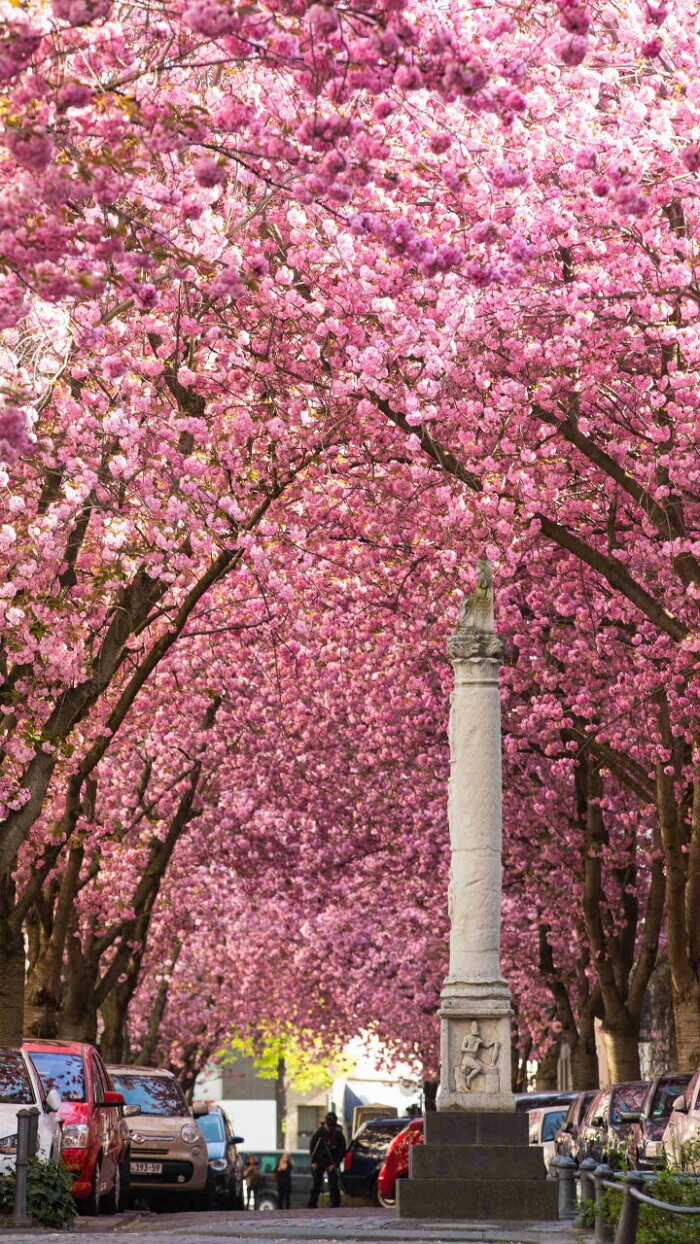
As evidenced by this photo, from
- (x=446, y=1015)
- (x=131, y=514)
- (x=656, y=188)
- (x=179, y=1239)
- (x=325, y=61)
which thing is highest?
(x=656, y=188)

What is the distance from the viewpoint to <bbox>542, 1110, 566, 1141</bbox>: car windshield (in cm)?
2559

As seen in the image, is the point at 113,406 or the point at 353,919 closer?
the point at 113,406

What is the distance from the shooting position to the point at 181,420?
45.2ft

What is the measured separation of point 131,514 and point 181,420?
1.29 metres

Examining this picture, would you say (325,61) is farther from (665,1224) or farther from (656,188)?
(665,1224)

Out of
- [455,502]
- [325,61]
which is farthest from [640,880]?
[325,61]

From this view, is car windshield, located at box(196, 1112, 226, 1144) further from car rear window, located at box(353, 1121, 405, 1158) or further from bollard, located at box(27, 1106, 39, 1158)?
bollard, located at box(27, 1106, 39, 1158)

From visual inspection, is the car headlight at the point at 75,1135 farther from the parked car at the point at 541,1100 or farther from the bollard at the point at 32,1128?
the parked car at the point at 541,1100

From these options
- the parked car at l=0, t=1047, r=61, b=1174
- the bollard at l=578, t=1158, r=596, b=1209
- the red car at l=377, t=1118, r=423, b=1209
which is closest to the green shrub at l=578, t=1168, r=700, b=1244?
the bollard at l=578, t=1158, r=596, b=1209

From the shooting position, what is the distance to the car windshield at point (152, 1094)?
22.5 meters

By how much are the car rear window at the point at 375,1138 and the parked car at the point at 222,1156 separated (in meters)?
2.88

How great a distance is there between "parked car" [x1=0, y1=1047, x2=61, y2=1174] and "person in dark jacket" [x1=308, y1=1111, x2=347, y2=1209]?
18.5 m

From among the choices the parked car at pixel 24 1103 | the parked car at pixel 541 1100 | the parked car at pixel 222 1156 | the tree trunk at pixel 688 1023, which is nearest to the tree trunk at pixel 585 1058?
the parked car at pixel 541 1100

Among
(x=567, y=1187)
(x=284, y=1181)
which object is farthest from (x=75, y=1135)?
(x=284, y=1181)
